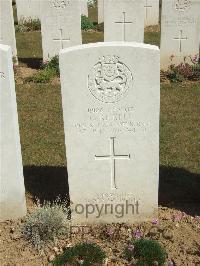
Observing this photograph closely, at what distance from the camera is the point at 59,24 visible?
35.7 feet

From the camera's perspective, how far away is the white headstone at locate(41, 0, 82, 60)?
1052 centimetres

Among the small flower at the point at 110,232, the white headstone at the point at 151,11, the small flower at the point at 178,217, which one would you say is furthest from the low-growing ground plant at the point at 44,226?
the white headstone at the point at 151,11

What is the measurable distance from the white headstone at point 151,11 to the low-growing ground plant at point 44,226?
42.1 ft

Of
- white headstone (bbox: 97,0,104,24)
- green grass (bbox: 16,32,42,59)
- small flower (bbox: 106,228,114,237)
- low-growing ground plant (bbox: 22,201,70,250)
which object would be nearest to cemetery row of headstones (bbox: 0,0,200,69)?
green grass (bbox: 16,32,42,59)

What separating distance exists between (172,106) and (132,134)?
428cm

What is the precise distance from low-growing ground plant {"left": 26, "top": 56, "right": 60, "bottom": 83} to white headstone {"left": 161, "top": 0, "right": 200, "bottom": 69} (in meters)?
2.71

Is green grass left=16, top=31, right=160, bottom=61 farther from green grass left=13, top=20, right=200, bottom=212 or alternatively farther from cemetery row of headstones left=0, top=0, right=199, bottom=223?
cemetery row of headstones left=0, top=0, right=199, bottom=223

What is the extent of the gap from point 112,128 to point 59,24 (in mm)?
6569

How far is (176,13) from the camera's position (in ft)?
35.0

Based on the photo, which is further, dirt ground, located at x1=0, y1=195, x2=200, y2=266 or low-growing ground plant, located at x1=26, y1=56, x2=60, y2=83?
low-growing ground plant, located at x1=26, y1=56, x2=60, y2=83

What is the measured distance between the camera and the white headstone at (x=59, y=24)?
1052 cm

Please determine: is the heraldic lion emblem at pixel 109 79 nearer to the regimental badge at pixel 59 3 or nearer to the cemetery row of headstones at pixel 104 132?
the cemetery row of headstones at pixel 104 132

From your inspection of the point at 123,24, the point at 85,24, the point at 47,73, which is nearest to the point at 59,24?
the point at 47,73

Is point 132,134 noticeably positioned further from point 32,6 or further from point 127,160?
point 32,6
